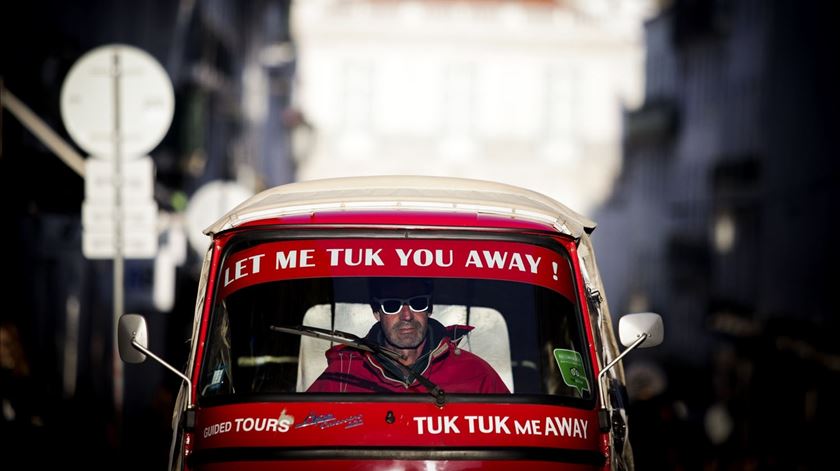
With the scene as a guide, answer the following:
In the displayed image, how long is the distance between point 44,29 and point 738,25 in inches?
987

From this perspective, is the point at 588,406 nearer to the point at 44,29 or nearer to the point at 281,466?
the point at 281,466

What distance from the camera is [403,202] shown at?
7.00 meters

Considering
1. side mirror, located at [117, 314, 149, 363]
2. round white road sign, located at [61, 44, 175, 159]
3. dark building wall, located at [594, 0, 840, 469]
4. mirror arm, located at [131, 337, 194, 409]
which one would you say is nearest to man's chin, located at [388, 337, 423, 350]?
mirror arm, located at [131, 337, 194, 409]

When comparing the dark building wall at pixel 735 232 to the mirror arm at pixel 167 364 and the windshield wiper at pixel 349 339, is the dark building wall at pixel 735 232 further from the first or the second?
the mirror arm at pixel 167 364

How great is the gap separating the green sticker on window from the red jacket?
0.80 ft

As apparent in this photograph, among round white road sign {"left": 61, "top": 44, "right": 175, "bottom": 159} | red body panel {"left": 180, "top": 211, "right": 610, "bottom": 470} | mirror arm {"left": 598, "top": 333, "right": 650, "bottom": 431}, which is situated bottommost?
red body panel {"left": 180, "top": 211, "right": 610, "bottom": 470}

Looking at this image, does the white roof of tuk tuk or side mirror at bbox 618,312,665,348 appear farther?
the white roof of tuk tuk

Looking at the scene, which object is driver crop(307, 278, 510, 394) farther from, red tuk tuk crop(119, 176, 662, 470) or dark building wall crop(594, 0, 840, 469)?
dark building wall crop(594, 0, 840, 469)

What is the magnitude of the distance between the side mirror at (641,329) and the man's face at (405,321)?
2.54 ft

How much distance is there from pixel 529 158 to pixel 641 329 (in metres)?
60.6

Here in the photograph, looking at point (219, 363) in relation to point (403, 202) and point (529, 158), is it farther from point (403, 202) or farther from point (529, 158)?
point (529, 158)

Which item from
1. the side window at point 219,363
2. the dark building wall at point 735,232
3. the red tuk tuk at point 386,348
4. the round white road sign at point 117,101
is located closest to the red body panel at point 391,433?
the red tuk tuk at point 386,348

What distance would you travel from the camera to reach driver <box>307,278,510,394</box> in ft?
21.9

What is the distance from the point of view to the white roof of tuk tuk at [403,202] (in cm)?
693
